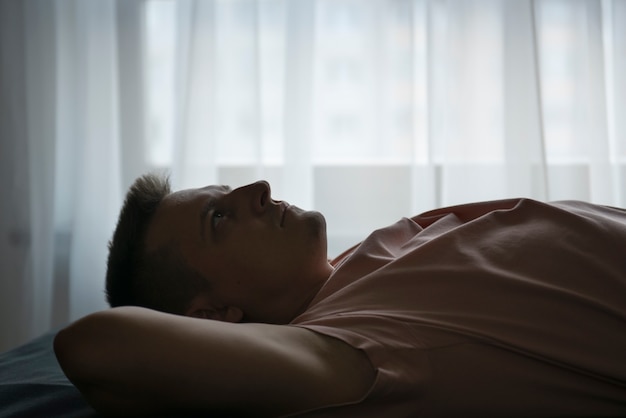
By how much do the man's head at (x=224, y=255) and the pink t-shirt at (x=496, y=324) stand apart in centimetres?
18

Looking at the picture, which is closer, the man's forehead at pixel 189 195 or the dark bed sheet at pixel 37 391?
the dark bed sheet at pixel 37 391

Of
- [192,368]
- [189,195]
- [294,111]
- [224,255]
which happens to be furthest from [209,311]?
[294,111]

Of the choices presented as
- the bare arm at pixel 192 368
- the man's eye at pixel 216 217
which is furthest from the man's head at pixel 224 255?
the bare arm at pixel 192 368

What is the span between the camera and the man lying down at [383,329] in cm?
81

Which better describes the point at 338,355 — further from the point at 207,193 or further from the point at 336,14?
the point at 336,14

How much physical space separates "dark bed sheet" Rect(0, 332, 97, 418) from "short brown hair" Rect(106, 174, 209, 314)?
164mm

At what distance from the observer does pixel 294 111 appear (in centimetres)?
250

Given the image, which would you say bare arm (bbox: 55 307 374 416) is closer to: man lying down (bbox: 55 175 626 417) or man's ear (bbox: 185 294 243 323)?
man lying down (bbox: 55 175 626 417)

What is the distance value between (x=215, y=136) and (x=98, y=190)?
1.56 feet

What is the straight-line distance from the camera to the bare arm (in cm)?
80

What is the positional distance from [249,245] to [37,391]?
40cm

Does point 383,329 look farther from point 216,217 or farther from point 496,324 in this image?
point 216,217

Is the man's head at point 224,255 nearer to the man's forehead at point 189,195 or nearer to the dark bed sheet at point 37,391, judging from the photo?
the man's forehead at point 189,195

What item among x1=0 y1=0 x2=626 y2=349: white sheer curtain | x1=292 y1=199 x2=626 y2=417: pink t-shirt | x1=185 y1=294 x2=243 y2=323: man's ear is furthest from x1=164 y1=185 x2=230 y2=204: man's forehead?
x1=0 y1=0 x2=626 y2=349: white sheer curtain
